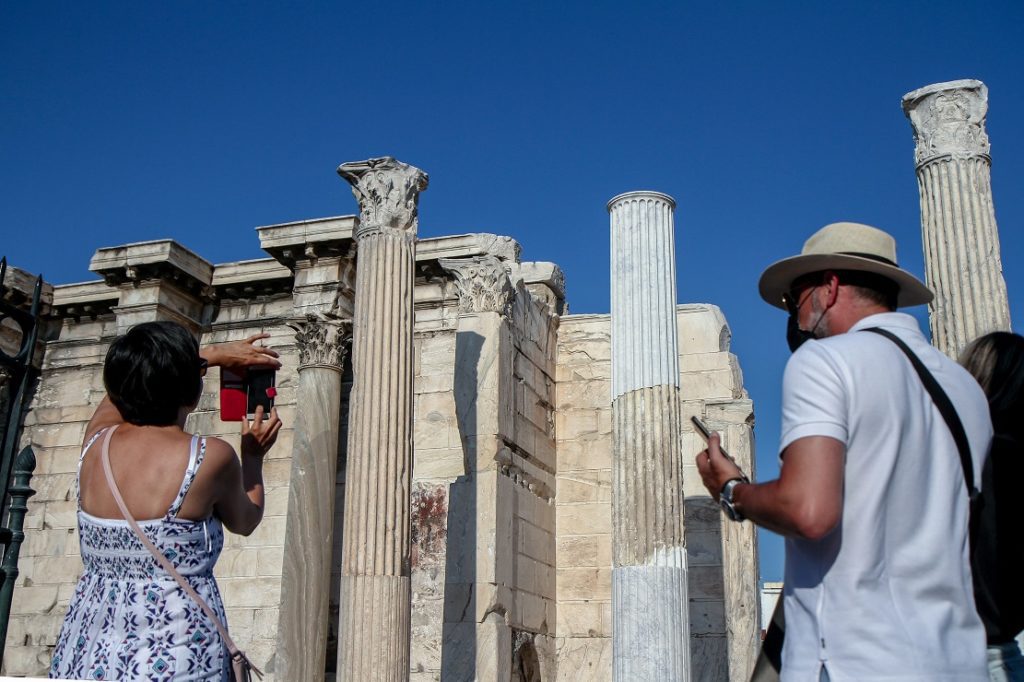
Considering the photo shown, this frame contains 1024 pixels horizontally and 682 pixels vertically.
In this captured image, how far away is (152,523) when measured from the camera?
3227 millimetres

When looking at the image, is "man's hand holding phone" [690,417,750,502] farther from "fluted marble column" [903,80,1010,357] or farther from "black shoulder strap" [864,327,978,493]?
"fluted marble column" [903,80,1010,357]

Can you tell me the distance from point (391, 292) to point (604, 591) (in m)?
4.92

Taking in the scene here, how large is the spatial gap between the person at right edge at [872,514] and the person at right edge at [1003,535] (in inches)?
7.8

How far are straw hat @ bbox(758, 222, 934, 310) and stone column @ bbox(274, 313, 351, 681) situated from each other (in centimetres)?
1130

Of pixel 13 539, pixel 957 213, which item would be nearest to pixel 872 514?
pixel 13 539

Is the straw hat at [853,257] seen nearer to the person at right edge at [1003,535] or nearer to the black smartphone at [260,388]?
the person at right edge at [1003,535]

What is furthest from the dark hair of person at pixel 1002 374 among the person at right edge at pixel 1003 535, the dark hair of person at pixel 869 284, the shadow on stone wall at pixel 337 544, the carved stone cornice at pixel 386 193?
the shadow on stone wall at pixel 337 544

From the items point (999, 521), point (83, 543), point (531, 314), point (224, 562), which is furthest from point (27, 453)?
point (224, 562)

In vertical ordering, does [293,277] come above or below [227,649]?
above

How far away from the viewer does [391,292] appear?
1166 cm

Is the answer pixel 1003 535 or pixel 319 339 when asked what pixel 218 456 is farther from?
pixel 319 339

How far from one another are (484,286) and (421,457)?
2343 mm

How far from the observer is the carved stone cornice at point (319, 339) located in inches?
577

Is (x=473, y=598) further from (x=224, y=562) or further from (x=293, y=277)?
(x=293, y=277)
